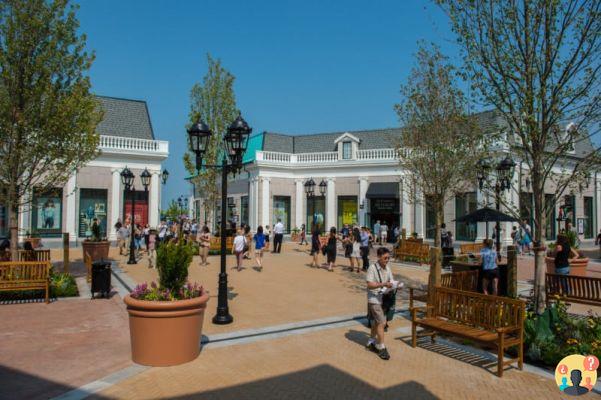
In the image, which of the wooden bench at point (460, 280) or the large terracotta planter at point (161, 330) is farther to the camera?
the wooden bench at point (460, 280)

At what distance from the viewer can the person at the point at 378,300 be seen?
7.12 metres

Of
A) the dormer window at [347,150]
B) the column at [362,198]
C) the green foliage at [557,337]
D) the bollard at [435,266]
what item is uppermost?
the dormer window at [347,150]

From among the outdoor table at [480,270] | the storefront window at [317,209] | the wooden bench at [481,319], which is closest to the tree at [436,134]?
the outdoor table at [480,270]

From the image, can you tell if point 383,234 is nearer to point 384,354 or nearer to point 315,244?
point 315,244

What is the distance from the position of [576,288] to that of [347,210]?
2637 cm

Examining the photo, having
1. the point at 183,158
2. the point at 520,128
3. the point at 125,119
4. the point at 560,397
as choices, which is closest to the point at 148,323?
the point at 560,397

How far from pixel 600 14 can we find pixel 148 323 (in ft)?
30.9

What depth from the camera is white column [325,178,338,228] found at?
121 ft

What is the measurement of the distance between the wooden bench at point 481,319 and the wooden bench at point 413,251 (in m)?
12.1

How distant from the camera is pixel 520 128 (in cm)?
816

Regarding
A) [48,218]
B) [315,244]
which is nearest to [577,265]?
[315,244]

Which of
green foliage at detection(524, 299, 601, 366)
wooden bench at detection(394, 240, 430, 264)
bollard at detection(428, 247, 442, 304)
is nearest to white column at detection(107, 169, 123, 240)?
wooden bench at detection(394, 240, 430, 264)

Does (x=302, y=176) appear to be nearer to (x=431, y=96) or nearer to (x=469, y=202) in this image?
(x=469, y=202)

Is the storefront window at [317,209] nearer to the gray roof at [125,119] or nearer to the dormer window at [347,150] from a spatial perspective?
the dormer window at [347,150]
